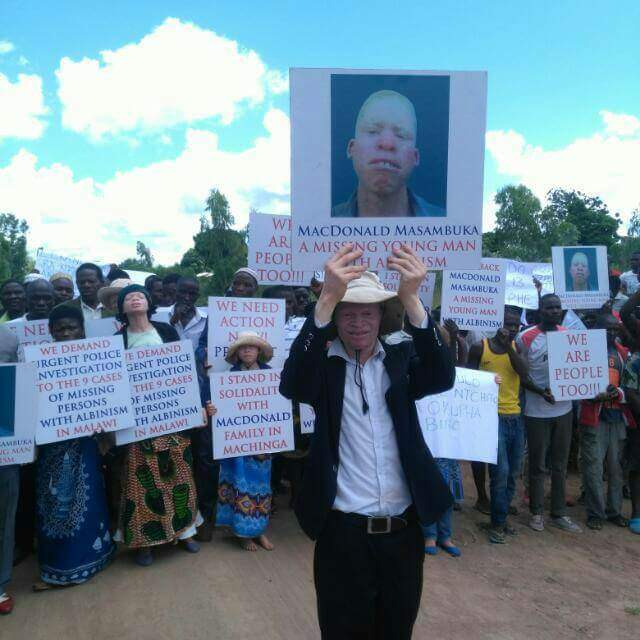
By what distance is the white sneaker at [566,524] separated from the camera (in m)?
5.89

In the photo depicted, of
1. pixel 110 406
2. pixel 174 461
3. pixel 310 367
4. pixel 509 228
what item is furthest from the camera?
pixel 509 228

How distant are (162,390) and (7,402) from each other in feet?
3.74

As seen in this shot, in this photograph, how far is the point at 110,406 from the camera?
172 inches

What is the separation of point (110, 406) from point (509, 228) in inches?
1403

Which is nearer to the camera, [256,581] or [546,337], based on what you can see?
[256,581]

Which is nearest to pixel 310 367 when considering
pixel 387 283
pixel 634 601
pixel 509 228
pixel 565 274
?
pixel 387 283

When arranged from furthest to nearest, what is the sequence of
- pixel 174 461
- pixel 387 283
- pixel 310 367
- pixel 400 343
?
pixel 174 461
pixel 387 283
pixel 400 343
pixel 310 367

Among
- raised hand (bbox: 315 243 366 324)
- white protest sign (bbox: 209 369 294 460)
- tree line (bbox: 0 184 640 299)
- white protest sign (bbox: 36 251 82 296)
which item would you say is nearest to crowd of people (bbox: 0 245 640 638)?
raised hand (bbox: 315 243 366 324)

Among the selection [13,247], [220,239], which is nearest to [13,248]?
[13,247]

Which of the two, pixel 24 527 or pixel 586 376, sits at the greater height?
pixel 586 376

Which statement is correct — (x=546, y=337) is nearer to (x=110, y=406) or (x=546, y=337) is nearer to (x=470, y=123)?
(x=470, y=123)

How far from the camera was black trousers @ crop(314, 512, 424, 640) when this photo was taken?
8.05 ft

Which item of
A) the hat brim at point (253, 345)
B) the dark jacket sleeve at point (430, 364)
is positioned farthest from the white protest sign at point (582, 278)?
the dark jacket sleeve at point (430, 364)

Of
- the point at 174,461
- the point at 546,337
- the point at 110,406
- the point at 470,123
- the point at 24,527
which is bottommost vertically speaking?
the point at 24,527
